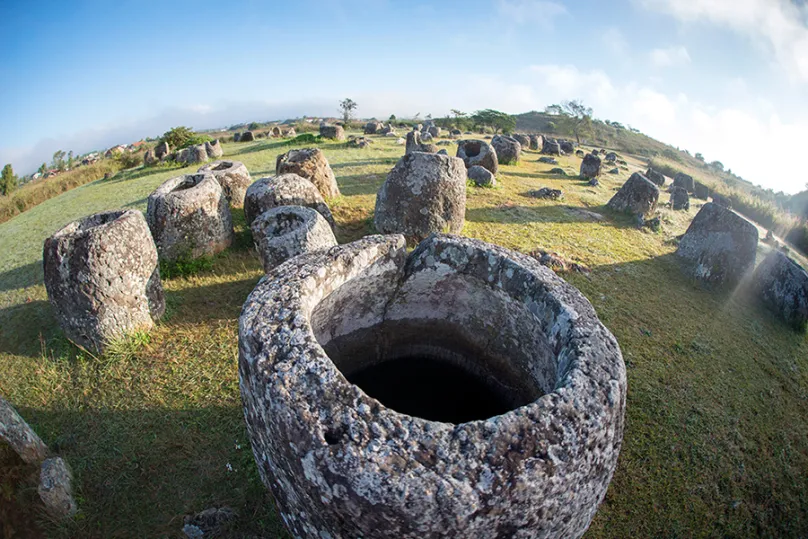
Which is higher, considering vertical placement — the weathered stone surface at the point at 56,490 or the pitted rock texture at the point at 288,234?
the pitted rock texture at the point at 288,234

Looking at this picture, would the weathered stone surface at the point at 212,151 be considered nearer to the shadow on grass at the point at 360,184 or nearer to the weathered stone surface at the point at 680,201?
the shadow on grass at the point at 360,184

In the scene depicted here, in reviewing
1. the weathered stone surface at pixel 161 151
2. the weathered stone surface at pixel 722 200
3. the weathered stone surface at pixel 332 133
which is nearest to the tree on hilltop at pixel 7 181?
the weathered stone surface at pixel 161 151

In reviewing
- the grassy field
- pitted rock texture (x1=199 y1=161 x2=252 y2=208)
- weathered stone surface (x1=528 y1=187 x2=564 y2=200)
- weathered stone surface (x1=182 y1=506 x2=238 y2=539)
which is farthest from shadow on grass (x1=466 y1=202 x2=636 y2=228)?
weathered stone surface (x1=182 y1=506 x2=238 y2=539)

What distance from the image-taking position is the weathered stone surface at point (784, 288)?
23.0 feet

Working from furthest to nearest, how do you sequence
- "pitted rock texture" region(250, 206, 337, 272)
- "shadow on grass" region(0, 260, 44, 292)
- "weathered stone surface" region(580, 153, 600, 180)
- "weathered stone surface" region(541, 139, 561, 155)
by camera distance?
"weathered stone surface" region(541, 139, 561, 155) < "weathered stone surface" region(580, 153, 600, 180) < "shadow on grass" region(0, 260, 44, 292) < "pitted rock texture" region(250, 206, 337, 272)

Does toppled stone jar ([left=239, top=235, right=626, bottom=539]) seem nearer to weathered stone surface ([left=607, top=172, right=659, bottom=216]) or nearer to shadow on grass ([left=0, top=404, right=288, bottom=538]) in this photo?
shadow on grass ([left=0, top=404, right=288, bottom=538])

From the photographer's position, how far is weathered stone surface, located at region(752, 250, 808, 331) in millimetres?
6996

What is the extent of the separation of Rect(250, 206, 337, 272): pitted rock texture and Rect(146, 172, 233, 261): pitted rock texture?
3.38 feet

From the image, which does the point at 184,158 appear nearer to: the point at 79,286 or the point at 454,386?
the point at 79,286

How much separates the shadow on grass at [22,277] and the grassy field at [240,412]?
4cm

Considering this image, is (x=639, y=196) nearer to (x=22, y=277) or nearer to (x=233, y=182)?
(x=233, y=182)

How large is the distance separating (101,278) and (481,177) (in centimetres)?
1018

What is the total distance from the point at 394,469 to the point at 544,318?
5.30ft

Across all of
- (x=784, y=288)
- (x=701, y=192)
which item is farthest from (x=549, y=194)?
(x=701, y=192)
